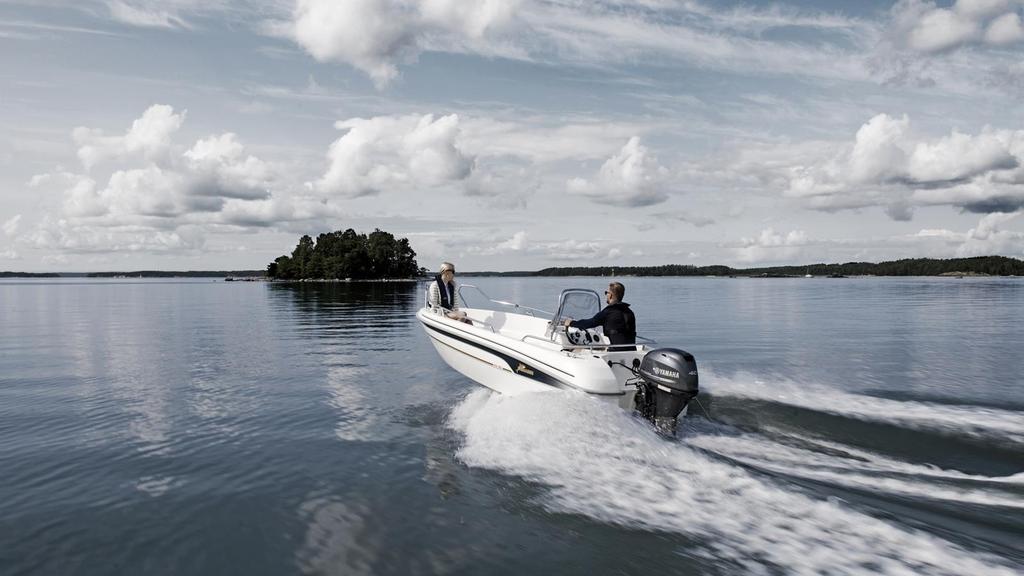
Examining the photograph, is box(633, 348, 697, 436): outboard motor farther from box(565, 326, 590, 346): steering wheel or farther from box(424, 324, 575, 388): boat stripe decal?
box(565, 326, 590, 346): steering wheel

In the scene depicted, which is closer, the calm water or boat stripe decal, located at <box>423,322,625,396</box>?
the calm water

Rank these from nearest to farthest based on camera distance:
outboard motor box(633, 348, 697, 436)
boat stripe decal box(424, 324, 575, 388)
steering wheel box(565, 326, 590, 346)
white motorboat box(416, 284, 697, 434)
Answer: outboard motor box(633, 348, 697, 436) < white motorboat box(416, 284, 697, 434) < boat stripe decal box(424, 324, 575, 388) < steering wheel box(565, 326, 590, 346)

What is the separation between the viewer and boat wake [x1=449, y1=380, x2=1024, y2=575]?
5.11 m

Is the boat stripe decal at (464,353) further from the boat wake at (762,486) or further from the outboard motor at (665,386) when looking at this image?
the outboard motor at (665,386)

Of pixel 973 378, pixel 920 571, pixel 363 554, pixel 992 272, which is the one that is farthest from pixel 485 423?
pixel 992 272

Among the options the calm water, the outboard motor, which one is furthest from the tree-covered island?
the outboard motor

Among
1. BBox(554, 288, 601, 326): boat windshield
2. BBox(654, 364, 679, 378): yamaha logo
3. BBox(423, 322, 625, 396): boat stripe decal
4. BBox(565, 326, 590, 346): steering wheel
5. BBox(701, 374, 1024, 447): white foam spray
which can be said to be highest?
BBox(554, 288, 601, 326): boat windshield

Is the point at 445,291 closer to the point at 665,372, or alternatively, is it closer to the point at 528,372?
the point at 528,372

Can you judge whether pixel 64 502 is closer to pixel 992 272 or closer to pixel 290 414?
pixel 290 414

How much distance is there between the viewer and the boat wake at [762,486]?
5.11 metres

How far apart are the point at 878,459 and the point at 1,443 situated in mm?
11969

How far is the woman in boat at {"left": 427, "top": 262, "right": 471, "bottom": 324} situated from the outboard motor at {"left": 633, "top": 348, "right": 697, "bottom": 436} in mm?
5421

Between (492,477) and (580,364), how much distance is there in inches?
90.8

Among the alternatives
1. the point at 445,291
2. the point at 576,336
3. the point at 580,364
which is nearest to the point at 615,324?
the point at 576,336
